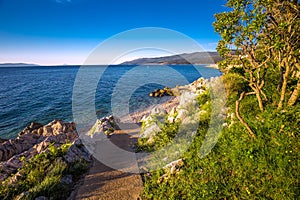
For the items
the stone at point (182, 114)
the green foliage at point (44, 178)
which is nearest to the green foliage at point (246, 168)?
the green foliage at point (44, 178)

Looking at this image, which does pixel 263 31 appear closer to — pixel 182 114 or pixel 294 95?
pixel 294 95

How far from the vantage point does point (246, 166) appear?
5199 millimetres

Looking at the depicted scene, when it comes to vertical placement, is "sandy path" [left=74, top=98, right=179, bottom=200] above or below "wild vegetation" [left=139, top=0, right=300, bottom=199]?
below

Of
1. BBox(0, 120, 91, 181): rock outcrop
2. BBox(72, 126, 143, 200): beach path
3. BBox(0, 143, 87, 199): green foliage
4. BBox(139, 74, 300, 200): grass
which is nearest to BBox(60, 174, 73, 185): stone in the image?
BBox(0, 143, 87, 199): green foliage

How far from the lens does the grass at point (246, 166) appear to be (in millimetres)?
4480

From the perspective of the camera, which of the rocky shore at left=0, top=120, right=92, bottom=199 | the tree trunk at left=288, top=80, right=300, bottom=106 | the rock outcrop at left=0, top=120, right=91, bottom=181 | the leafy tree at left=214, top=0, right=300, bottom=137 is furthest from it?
the rock outcrop at left=0, top=120, right=91, bottom=181

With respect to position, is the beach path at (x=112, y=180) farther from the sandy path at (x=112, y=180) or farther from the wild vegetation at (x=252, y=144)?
the wild vegetation at (x=252, y=144)

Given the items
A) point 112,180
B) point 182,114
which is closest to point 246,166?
point 112,180

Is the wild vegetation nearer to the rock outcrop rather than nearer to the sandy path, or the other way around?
the sandy path

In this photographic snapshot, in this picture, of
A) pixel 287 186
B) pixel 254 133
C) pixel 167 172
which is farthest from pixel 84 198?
pixel 254 133

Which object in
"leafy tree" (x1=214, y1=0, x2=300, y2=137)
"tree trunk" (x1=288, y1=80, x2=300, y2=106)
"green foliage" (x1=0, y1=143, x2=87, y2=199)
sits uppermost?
"leafy tree" (x1=214, y1=0, x2=300, y2=137)

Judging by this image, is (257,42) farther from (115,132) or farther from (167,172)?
(115,132)

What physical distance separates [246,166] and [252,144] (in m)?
0.99

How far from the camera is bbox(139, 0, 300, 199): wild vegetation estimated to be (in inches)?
182
